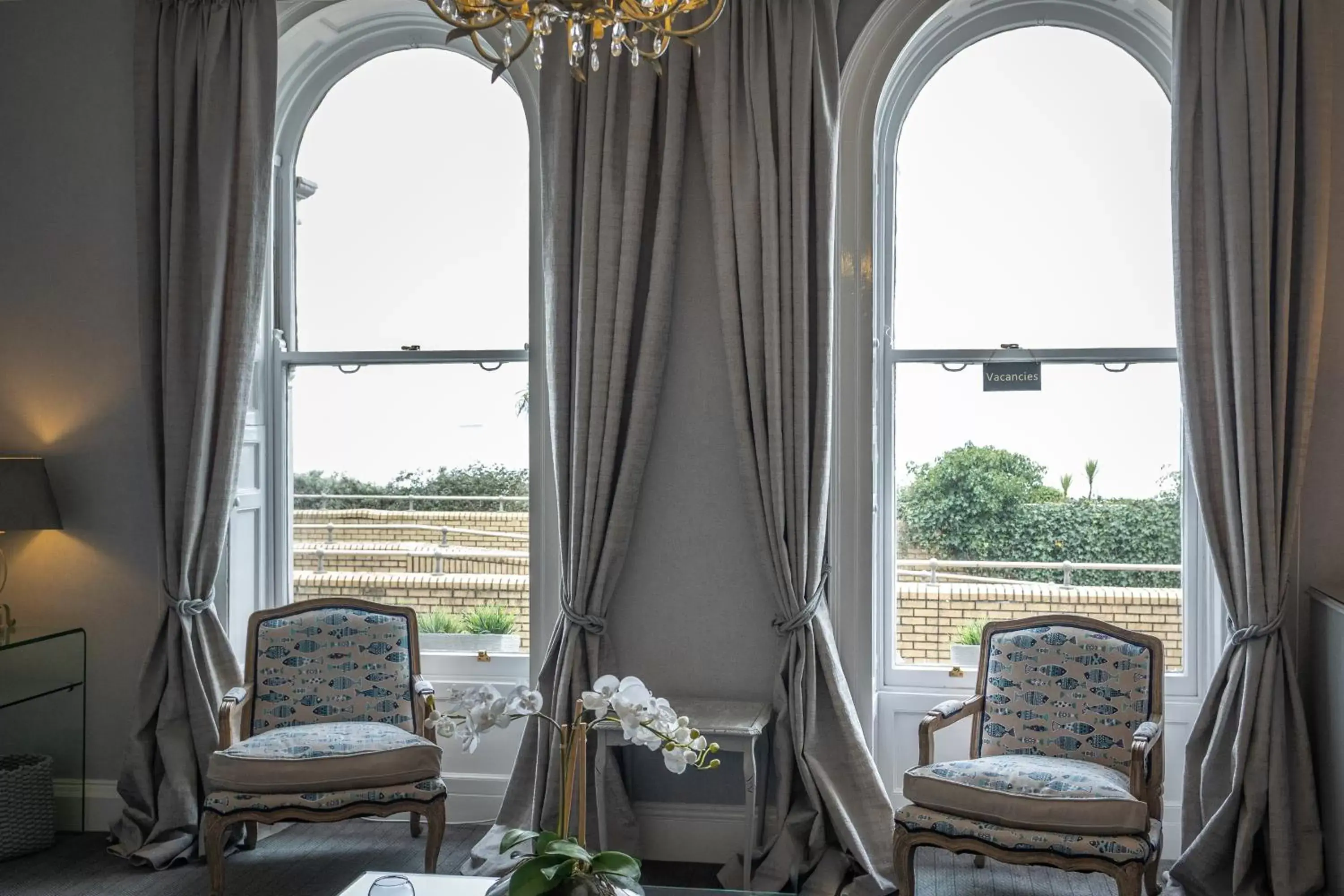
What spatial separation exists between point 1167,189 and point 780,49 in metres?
1.45

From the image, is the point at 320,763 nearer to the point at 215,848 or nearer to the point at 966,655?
the point at 215,848

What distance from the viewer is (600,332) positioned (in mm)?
3875

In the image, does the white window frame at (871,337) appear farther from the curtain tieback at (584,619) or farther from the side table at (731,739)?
the curtain tieback at (584,619)

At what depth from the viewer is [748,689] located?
396 cm

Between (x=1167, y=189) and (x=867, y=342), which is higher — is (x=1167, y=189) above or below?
above

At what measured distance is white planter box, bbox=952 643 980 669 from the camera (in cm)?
417

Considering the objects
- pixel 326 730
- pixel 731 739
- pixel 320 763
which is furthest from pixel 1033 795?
pixel 326 730

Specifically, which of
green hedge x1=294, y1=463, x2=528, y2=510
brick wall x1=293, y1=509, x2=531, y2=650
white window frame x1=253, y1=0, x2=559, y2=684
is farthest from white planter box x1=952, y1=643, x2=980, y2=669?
green hedge x1=294, y1=463, x2=528, y2=510

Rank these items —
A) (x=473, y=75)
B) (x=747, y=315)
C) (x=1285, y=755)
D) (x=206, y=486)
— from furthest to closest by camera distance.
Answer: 1. (x=473, y=75)
2. (x=206, y=486)
3. (x=747, y=315)
4. (x=1285, y=755)

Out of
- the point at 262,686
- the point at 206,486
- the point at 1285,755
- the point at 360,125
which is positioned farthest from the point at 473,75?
the point at 1285,755

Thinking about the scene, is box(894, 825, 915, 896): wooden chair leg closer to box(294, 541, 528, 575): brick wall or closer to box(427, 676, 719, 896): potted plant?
box(427, 676, 719, 896): potted plant

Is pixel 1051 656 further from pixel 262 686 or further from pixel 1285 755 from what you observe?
pixel 262 686

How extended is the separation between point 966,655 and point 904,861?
1.08 metres

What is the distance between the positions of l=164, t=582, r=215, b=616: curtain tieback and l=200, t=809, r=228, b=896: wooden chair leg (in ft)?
3.06
